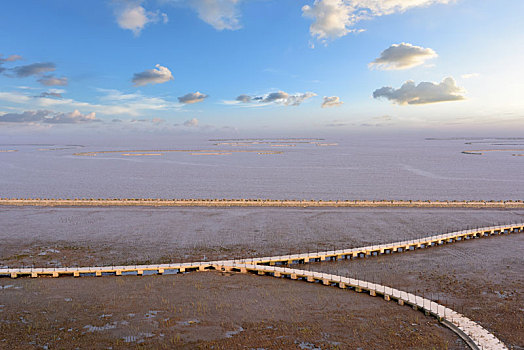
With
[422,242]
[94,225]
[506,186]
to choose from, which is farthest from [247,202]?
[506,186]

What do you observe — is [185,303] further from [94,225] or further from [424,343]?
[94,225]

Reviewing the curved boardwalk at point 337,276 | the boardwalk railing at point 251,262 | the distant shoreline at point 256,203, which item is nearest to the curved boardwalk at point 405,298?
the curved boardwalk at point 337,276

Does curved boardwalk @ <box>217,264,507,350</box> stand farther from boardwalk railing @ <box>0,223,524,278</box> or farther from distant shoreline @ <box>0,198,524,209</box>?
distant shoreline @ <box>0,198,524,209</box>

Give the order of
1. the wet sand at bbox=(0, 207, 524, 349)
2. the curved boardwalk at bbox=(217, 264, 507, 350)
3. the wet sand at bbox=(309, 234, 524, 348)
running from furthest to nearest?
the wet sand at bbox=(309, 234, 524, 348)
the wet sand at bbox=(0, 207, 524, 349)
the curved boardwalk at bbox=(217, 264, 507, 350)

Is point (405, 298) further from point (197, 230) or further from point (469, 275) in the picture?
point (197, 230)

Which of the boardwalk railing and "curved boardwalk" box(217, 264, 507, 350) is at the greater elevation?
the boardwalk railing

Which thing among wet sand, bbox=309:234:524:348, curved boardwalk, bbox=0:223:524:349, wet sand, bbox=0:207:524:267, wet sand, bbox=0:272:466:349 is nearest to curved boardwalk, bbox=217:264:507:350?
curved boardwalk, bbox=0:223:524:349

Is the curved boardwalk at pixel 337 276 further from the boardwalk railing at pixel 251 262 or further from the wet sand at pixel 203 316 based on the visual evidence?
the wet sand at pixel 203 316

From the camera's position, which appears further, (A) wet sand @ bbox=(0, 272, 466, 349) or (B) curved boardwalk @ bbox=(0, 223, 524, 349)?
(B) curved boardwalk @ bbox=(0, 223, 524, 349)
